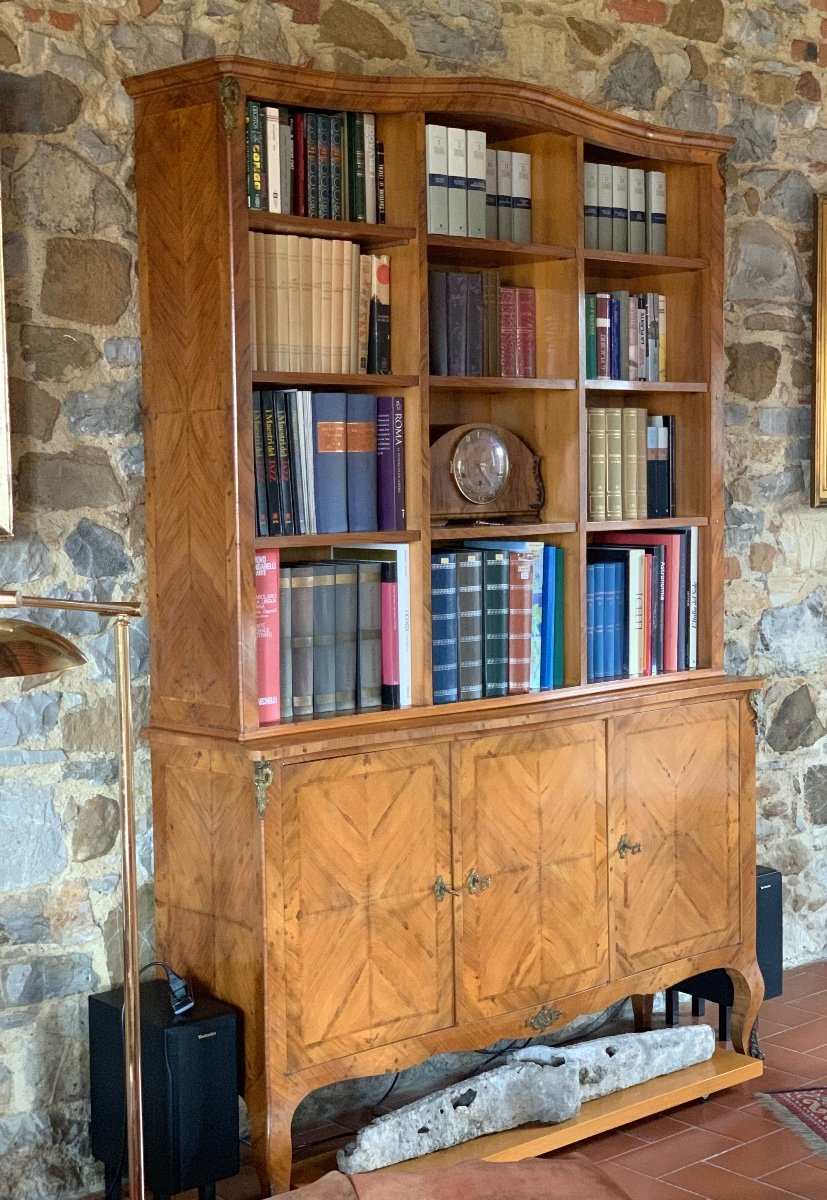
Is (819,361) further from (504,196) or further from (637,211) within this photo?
(504,196)

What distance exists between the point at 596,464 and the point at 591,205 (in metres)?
0.70

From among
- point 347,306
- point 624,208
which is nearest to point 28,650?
point 347,306

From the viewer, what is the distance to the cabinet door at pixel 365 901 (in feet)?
10.8

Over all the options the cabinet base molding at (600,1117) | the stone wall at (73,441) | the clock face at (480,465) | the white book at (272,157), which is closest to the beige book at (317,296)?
the white book at (272,157)

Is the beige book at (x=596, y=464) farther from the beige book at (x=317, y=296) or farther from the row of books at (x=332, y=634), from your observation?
the beige book at (x=317, y=296)

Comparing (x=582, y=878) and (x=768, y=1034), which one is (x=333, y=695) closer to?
(x=582, y=878)

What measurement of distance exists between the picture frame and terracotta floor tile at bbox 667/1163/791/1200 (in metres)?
2.28

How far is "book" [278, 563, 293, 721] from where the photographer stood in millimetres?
3416

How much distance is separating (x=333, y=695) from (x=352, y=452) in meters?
0.57

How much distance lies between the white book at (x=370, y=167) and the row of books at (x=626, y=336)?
2.50ft

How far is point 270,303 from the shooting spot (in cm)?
337

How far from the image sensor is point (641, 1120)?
12.9 feet

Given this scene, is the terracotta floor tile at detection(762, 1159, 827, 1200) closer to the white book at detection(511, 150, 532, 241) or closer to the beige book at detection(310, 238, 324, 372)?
the beige book at detection(310, 238, 324, 372)

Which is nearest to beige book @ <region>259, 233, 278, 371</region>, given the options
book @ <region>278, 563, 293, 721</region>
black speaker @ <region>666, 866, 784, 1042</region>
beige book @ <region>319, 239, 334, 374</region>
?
beige book @ <region>319, 239, 334, 374</region>
